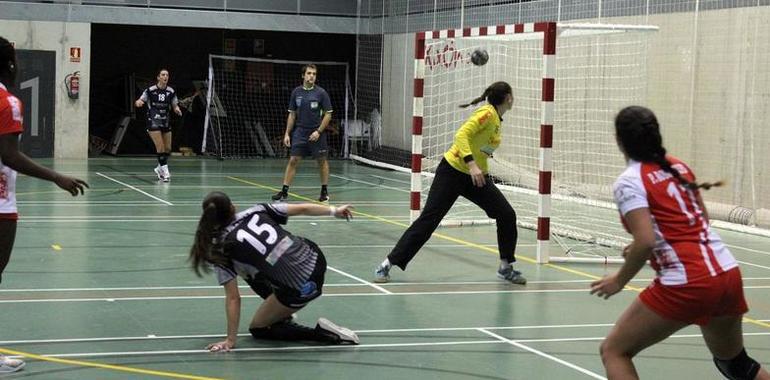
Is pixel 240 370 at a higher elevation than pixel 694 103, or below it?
below

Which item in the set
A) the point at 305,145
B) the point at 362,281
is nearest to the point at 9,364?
the point at 362,281

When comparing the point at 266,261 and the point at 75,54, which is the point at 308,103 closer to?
the point at 266,261

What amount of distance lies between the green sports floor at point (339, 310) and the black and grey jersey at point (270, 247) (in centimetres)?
55

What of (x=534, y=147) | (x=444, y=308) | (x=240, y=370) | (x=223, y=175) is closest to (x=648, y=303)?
(x=240, y=370)

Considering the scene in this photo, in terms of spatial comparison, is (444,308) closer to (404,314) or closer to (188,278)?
(404,314)

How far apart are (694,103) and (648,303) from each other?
515 inches

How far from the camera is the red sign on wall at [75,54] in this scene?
26.9 m

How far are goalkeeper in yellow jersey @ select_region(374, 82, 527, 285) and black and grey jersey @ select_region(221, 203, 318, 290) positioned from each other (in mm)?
2836

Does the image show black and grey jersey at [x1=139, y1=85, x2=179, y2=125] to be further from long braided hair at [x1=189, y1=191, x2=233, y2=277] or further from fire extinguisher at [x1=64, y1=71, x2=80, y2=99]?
long braided hair at [x1=189, y1=191, x2=233, y2=277]

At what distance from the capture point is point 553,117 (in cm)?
1380

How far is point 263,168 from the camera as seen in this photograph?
2588cm

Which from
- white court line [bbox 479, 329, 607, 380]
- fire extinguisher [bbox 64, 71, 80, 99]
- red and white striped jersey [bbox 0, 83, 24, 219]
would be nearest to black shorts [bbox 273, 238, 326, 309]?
white court line [bbox 479, 329, 607, 380]

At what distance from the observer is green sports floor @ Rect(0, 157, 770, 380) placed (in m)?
7.32

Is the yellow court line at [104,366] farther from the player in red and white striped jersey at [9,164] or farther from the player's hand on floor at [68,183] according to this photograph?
the player's hand on floor at [68,183]
